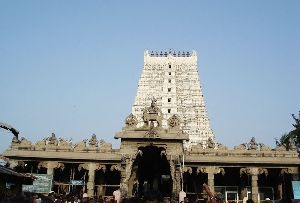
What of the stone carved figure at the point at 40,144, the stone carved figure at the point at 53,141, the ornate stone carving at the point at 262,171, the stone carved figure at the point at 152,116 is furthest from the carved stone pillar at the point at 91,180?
the ornate stone carving at the point at 262,171

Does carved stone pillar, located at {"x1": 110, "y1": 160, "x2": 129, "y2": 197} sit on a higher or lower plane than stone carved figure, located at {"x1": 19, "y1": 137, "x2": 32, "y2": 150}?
lower

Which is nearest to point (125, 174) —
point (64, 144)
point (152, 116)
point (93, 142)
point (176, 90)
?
point (93, 142)

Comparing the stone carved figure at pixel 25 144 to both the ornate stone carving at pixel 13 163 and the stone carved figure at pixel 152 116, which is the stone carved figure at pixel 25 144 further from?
the stone carved figure at pixel 152 116

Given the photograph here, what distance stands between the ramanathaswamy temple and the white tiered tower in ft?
96.4

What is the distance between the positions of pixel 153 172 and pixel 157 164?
112 cm

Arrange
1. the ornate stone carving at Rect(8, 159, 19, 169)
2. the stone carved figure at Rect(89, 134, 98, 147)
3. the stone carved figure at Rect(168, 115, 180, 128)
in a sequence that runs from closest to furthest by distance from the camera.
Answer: the stone carved figure at Rect(168, 115, 180, 128) < the ornate stone carving at Rect(8, 159, 19, 169) < the stone carved figure at Rect(89, 134, 98, 147)

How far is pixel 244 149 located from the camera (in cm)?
3441

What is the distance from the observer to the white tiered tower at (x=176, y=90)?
68062 millimetres

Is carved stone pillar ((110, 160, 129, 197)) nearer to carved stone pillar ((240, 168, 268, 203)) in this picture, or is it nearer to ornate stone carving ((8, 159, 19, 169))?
ornate stone carving ((8, 159, 19, 169))

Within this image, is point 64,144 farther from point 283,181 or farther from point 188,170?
point 283,181

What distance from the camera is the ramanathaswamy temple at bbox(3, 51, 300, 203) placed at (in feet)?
107

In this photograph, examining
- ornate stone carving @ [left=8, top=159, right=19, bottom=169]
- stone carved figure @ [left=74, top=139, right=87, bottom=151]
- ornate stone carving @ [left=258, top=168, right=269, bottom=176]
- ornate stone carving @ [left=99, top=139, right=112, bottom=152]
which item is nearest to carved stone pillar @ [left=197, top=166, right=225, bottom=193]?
ornate stone carving @ [left=258, top=168, right=269, bottom=176]

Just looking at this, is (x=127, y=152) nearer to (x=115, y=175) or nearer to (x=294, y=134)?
(x=115, y=175)

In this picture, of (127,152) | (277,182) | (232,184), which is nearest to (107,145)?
(127,152)
